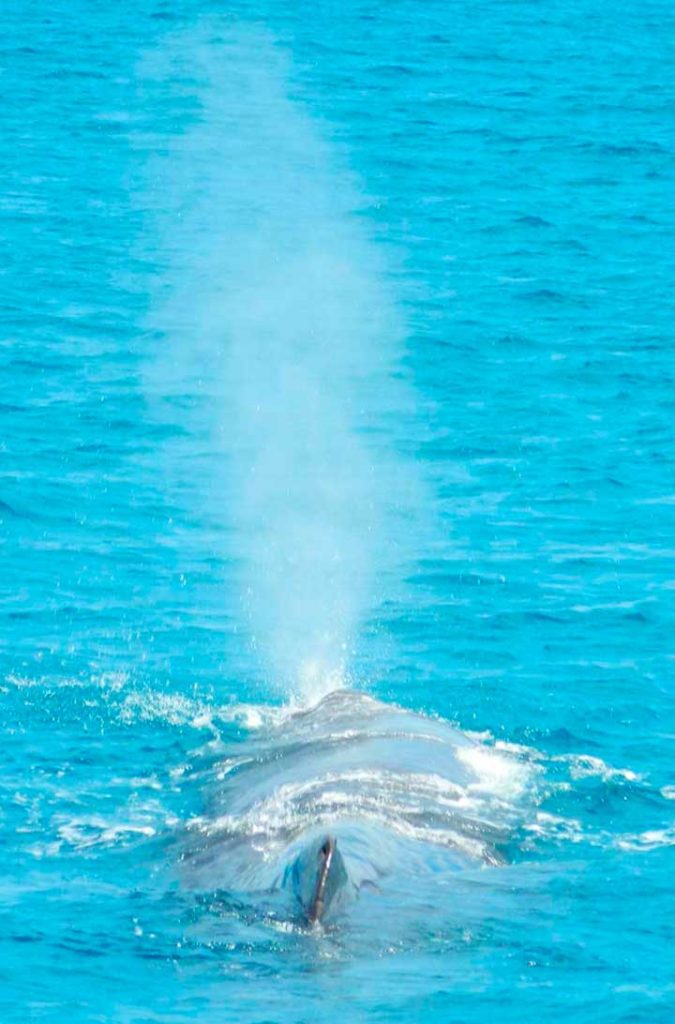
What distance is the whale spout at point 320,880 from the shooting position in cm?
2289

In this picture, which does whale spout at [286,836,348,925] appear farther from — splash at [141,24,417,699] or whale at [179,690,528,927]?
splash at [141,24,417,699]

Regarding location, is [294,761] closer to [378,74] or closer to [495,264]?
[495,264]

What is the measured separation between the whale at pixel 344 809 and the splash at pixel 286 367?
361 centimetres

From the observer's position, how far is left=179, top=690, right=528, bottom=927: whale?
2400 cm

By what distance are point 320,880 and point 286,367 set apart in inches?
1218

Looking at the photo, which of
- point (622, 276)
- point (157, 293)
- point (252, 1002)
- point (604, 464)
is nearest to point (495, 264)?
point (622, 276)

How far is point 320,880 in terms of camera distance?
75.0ft

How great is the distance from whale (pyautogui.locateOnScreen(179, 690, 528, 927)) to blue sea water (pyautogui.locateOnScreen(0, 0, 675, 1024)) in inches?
12.9

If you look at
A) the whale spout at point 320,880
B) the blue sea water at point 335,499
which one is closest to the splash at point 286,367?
the blue sea water at point 335,499

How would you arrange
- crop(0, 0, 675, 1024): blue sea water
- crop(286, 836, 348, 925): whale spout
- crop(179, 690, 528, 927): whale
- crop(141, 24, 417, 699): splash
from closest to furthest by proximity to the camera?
crop(286, 836, 348, 925): whale spout
crop(0, 0, 675, 1024): blue sea water
crop(179, 690, 528, 927): whale
crop(141, 24, 417, 699): splash

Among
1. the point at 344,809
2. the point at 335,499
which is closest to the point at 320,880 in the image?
the point at 344,809

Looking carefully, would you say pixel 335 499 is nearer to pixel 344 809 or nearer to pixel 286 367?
pixel 286 367

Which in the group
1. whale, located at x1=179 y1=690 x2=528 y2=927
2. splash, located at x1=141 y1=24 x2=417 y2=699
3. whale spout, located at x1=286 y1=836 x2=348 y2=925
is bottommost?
whale spout, located at x1=286 y1=836 x2=348 y2=925

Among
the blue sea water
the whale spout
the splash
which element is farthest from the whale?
the splash
